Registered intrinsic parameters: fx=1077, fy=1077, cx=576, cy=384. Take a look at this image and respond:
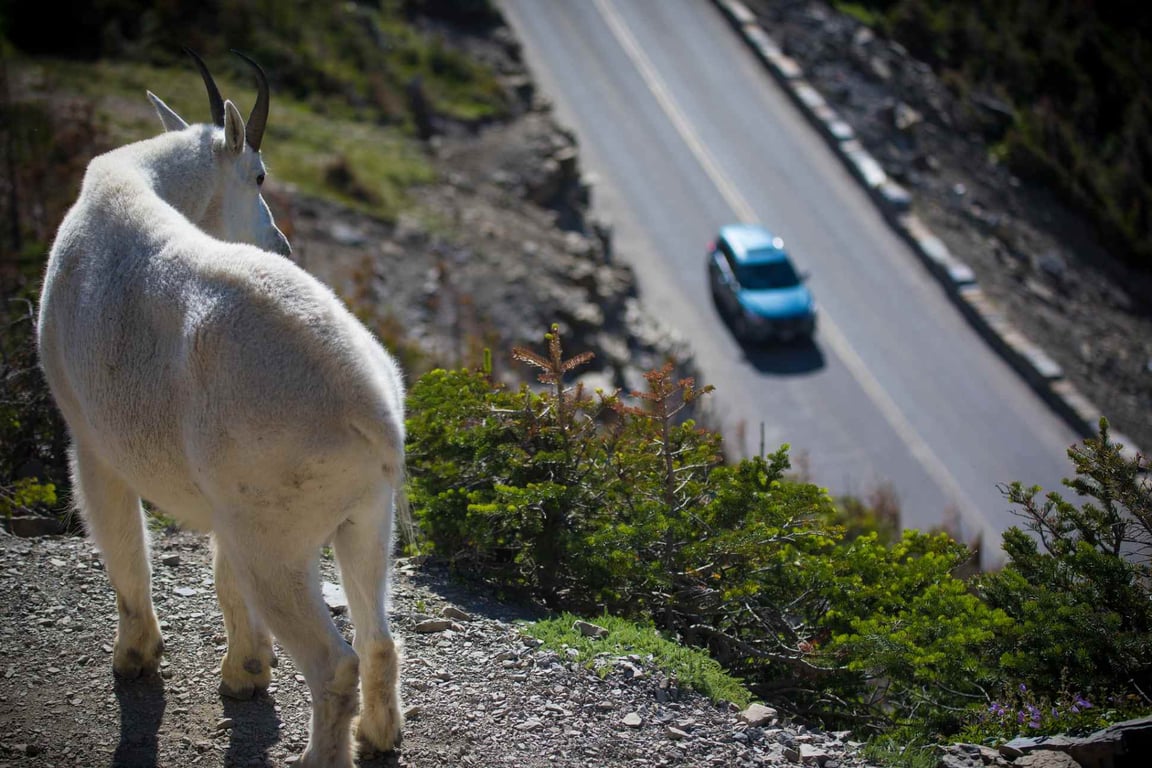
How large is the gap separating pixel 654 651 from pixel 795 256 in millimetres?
25040

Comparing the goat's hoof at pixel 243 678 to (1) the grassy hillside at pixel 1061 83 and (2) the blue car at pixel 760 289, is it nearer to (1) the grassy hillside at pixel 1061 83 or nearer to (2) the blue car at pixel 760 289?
(2) the blue car at pixel 760 289

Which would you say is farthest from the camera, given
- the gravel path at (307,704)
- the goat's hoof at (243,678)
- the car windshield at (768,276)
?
the car windshield at (768,276)

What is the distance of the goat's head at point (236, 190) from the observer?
7.65 metres

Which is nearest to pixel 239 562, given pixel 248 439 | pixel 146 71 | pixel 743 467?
pixel 248 439

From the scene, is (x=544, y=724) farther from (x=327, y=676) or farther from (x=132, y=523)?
(x=132, y=523)

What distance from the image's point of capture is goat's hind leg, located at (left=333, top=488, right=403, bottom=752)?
5730mm

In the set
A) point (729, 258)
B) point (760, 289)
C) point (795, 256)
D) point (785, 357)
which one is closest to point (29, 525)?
point (785, 357)

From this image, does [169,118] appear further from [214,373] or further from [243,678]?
[243,678]

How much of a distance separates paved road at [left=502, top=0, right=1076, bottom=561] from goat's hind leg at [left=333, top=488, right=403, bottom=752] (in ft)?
37.2

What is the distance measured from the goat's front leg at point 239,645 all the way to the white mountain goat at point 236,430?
0.01 metres

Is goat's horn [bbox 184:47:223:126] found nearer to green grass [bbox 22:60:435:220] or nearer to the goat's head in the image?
the goat's head

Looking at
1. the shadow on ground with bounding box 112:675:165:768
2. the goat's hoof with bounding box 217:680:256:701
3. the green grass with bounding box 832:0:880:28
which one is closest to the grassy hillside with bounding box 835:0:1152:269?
the green grass with bounding box 832:0:880:28

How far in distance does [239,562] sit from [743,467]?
4381mm

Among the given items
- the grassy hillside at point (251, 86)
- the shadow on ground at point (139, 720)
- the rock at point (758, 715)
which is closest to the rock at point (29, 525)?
the shadow on ground at point (139, 720)
